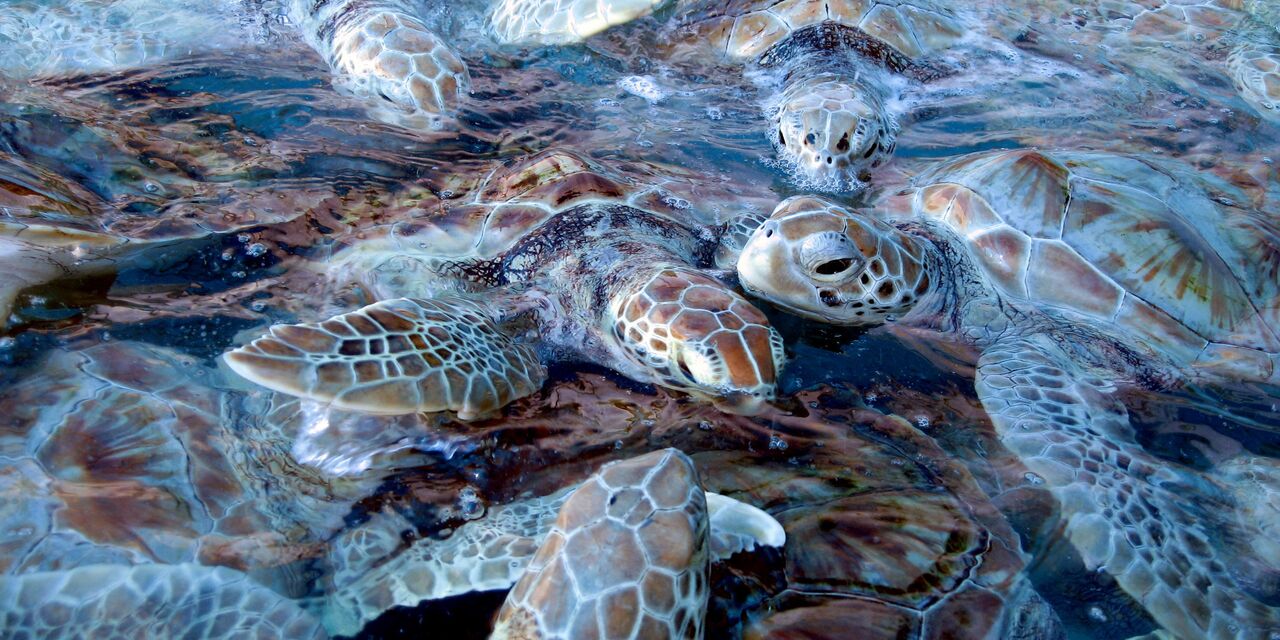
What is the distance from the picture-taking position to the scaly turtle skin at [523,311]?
1.95 meters

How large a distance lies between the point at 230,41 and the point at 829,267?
11.3 ft

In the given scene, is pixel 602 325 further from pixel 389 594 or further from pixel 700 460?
pixel 389 594

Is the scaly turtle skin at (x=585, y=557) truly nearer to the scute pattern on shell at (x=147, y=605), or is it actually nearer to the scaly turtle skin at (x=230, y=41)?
the scute pattern on shell at (x=147, y=605)

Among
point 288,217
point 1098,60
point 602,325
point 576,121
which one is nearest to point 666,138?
point 576,121

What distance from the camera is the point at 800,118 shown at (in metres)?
3.51

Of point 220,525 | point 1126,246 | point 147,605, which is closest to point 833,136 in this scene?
point 1126,246

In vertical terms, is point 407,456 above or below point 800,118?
below

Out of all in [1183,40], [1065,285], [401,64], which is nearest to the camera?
[1065,285]

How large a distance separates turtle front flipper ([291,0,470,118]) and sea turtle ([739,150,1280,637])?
186 centimetres

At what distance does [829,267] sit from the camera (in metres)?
2.61

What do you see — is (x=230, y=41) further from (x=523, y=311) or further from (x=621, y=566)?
(x=621, y=566)

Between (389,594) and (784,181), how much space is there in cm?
251

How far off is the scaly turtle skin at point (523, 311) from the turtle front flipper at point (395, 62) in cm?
75

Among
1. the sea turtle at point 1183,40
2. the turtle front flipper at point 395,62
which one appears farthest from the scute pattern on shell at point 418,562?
the sea turtle at point 1183,40
